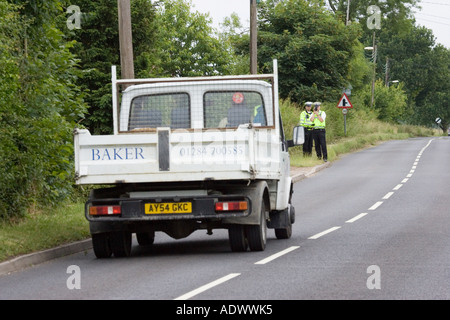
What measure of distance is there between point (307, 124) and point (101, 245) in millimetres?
20786

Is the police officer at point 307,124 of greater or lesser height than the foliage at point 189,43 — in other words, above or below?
below

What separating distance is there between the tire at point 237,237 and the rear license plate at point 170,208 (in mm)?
743

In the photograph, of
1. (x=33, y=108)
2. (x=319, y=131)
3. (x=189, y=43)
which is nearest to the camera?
(x=33, y=108)

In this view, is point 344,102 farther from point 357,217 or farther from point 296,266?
point 296,266

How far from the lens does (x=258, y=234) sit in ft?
39.9

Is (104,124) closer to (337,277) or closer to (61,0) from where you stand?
(61,0)

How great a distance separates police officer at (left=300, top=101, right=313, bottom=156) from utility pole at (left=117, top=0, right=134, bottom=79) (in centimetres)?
1279

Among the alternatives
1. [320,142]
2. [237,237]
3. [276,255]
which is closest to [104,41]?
[320,142]

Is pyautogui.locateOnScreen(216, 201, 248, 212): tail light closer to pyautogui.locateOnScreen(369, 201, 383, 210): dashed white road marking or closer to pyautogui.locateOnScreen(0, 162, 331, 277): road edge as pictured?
pyautogui.locateOnScreen(0, 162, 331, 277): road edge

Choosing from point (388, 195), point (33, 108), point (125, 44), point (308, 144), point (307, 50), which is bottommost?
point (388, 195)

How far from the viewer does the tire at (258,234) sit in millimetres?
12141

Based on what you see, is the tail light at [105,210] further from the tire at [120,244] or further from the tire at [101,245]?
the tire at [120,244]

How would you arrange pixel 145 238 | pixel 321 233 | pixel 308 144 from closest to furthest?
pixel 145 238 → pixel 321 233 → pixel 308 144

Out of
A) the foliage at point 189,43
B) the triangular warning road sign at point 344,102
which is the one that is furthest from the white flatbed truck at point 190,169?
the foliage at point 189,43
